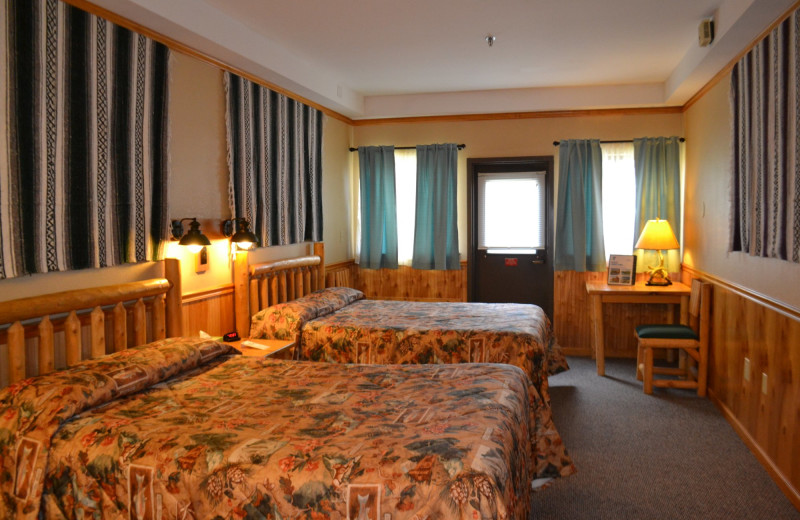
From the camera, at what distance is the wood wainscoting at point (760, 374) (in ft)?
9.53

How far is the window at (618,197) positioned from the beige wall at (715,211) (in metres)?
0.52

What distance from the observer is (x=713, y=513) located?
9.07 ft

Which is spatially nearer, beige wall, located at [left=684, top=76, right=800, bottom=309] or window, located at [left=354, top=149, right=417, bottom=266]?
beige wall, located at [left=684, top=76, right=800, bottom=309]

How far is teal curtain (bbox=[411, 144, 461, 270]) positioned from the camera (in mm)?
6137

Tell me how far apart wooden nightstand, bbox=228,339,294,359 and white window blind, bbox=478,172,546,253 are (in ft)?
10.1

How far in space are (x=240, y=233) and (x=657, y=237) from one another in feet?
12.2

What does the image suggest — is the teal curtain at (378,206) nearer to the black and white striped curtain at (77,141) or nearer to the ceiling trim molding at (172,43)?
the ceiling trim molding at (172,43)

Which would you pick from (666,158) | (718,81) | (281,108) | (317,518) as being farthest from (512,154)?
(317,518)

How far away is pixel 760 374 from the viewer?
3.39 m

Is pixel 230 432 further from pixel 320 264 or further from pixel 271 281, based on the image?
pixel 320 264

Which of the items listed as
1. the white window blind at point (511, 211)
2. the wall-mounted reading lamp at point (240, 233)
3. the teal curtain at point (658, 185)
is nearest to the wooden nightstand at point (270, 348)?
the wall-mounted reading lamp at point (240, 233)

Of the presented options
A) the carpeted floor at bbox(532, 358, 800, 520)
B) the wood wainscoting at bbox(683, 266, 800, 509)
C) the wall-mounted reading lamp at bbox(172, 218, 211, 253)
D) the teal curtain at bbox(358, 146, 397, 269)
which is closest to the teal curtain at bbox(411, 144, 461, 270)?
the teal curtain at bbox(358, 146, 397, 269)

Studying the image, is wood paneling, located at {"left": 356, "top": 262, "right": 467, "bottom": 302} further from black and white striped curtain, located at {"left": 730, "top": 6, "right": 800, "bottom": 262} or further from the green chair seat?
black and white striped curtain, located at {"left": 730, "top": 6, "right": 800, "bottom": 262}

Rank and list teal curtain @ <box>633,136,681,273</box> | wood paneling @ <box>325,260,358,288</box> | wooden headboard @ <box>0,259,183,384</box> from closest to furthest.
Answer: wooden headboard @ <box>0,259,183,384</box>
teal curtain @ <box>633,136,681,273</box>
wood paneling @ <box>325,260,358,288</box>
